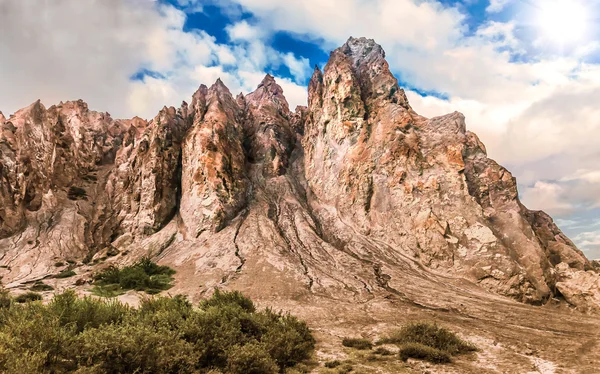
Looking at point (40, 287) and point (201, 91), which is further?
point (201, 91)

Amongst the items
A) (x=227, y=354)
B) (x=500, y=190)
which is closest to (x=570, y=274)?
(x=500, y=190)

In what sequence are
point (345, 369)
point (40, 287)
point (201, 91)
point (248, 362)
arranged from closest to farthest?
point (248, 362)
point (345, 369)
point (40, 287)
point (201, 91)

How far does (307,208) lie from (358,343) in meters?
35.6

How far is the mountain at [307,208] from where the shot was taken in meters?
30.1

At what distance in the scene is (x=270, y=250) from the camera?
36.8m

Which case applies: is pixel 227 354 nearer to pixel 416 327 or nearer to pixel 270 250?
pixel 416 327

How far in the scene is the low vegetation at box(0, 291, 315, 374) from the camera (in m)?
8.58

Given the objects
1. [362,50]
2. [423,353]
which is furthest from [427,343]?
[362,50]

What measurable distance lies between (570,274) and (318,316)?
25.5m

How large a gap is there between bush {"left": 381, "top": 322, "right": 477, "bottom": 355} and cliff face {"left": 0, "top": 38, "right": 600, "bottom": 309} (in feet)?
39.3

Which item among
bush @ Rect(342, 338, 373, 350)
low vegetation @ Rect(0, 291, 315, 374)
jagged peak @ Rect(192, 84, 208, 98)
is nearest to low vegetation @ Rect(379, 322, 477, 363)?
bush @ Rect(342, 338, 373, 350)

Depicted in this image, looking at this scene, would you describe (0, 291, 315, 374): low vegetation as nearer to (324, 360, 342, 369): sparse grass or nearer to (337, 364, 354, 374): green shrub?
(324, 360, 342, 369): sparse grass

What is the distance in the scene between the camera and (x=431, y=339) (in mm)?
13594

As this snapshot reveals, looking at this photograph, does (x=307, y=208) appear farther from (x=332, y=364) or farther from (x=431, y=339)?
(x=332, y=364)
